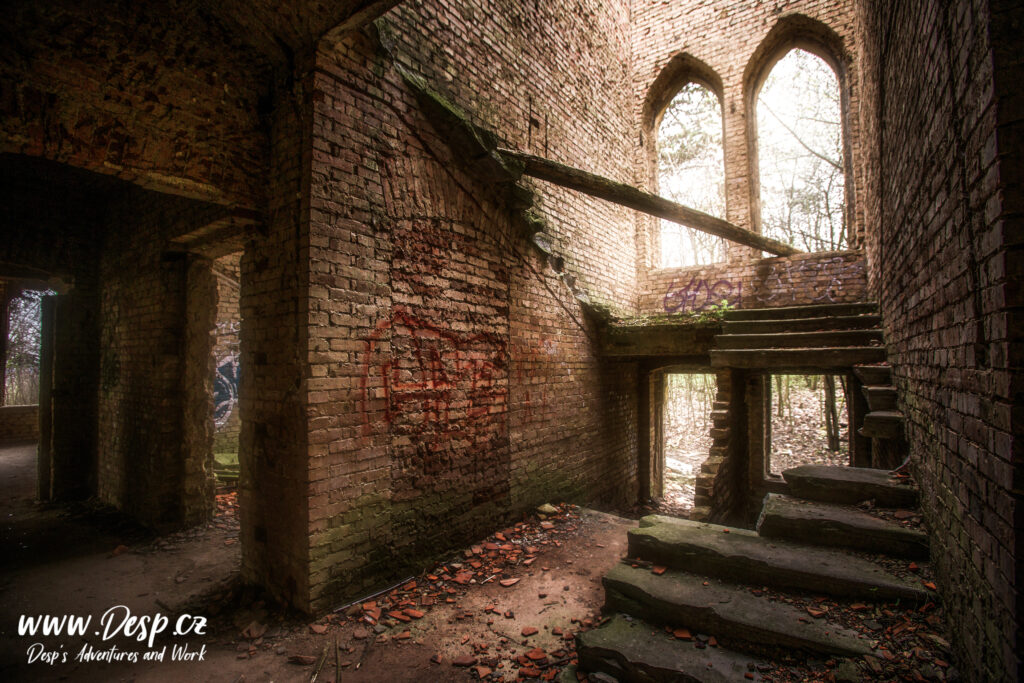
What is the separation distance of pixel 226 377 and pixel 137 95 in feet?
16.7

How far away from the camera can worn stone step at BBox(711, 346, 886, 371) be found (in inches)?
188

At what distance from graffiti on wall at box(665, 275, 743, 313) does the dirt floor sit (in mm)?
4964

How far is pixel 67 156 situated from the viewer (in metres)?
2.60

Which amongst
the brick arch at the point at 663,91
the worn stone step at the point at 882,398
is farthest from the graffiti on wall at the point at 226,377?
the worn stone step at the point at 882,398

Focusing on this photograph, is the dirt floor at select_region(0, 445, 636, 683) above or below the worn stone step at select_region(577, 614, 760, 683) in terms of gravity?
below

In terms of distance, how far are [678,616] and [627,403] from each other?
4.94 metres

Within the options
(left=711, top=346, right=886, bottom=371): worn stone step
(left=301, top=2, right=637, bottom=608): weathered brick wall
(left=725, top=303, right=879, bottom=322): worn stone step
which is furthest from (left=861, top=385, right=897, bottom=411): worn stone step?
(left=301, top=2, right=637, bottom=608): weathered brick wall

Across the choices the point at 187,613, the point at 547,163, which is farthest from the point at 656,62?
the point at 187,613

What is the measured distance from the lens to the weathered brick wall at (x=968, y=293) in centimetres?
132

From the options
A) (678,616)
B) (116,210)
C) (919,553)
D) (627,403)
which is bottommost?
(678,616)

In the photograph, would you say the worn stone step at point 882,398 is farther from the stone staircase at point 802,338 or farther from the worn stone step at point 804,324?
the worn stone step at point 804,324

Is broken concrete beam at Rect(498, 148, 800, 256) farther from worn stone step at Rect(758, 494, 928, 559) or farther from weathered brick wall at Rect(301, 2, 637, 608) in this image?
worn stone step at Rect(758, 494, 928, 559)

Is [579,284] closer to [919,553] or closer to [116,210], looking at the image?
[919,553]

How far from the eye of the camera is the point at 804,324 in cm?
584
